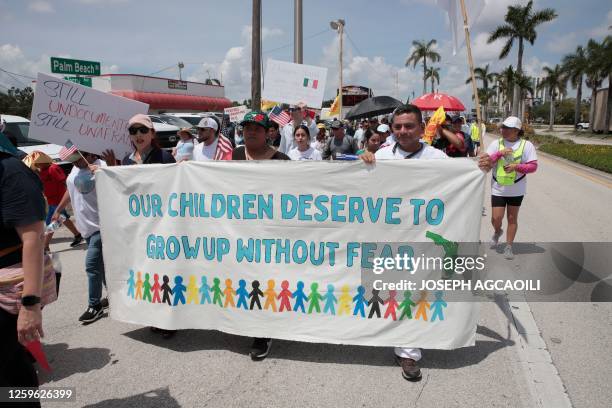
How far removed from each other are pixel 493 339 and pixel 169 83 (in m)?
39.1

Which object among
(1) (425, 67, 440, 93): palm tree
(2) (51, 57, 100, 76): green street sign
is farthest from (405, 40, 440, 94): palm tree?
(2) (51, 57, 100, 76): green street sign

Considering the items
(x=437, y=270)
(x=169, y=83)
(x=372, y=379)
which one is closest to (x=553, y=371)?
(x=437, y=270)

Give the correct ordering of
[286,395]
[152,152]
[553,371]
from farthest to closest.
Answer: [152,152]
[553,371]
[286,395]

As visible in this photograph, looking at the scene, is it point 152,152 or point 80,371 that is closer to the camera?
point 80,371

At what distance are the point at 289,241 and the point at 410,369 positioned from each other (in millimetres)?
1225

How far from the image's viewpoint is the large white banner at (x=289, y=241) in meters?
2.99

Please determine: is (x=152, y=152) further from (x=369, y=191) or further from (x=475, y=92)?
(x=475, y=92)

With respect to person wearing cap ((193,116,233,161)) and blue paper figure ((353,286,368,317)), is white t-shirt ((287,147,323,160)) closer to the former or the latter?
person wearing cap ((193,116,233,161))

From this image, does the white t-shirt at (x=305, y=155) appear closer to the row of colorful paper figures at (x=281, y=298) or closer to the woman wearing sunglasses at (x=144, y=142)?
the woman wearing sunglasses at (x=144, y=142)

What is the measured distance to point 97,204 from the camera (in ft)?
12.4

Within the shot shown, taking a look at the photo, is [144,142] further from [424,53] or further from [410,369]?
[424,53]

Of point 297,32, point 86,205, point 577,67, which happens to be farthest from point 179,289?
point 577,67

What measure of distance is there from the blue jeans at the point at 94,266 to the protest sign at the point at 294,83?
16.1 feet

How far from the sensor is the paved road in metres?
2.70
